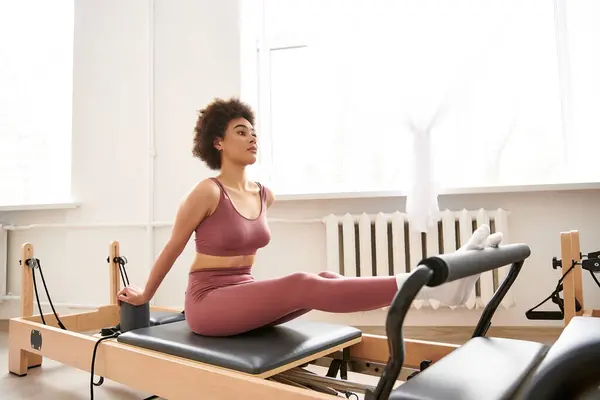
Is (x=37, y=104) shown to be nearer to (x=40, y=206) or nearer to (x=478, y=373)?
(x=40, y=206)

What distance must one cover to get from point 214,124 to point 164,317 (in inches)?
35.4

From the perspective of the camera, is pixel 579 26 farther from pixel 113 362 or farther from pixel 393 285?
pixel 113 362

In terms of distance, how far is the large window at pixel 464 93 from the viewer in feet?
8.70

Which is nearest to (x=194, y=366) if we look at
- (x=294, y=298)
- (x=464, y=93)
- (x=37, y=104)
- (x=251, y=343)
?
(x=251, y=343)

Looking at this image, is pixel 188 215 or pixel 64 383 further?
pixel 64 383

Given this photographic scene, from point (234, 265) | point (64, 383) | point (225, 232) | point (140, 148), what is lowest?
point (64, 383)

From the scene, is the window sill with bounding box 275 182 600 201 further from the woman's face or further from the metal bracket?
the metal bracket

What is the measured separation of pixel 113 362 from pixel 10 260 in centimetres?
232

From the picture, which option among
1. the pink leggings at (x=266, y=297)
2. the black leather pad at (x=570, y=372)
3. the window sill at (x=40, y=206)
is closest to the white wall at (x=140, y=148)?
the window sill at (x=40, y=206)

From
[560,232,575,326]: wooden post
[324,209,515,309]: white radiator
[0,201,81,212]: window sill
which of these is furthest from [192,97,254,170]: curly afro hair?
[0,201,81,212]: window sill

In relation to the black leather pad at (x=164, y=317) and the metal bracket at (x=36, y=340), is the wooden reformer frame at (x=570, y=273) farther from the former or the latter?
the metal bracket at (x=36, y=340)

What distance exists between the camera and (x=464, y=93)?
2664mm

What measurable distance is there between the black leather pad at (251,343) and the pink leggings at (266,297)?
4 centimetres

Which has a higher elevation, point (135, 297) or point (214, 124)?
point (214, 124)
